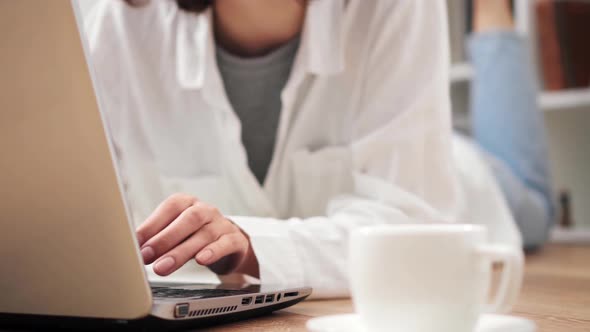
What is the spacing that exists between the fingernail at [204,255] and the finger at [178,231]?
24mm

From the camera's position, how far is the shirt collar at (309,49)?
Answer: 3.11 feet

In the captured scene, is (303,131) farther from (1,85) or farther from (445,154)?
(1,85)

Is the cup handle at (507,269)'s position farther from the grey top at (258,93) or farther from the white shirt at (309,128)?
A: the grey top at (258,93)

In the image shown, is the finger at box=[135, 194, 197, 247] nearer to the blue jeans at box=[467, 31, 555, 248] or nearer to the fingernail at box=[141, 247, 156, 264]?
the fingernail at box=[141, 247, 156, 264]

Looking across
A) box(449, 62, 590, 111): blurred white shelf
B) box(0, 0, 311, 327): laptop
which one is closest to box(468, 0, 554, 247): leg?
box(449, 62, 590, 111): blurred white shelf

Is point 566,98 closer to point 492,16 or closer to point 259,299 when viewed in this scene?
point 492,16

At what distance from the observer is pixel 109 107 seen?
1.09m

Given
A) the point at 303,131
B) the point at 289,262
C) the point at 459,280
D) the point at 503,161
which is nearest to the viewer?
the point at 459,280

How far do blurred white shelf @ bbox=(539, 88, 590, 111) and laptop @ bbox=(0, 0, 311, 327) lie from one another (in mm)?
2157

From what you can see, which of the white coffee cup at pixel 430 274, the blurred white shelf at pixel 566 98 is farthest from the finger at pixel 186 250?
the blurred white shelf at pixel 566 98

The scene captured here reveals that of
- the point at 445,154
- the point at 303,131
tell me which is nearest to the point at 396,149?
the point at 445,154

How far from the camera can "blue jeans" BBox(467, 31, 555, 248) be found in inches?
68.7

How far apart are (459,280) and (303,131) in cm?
66

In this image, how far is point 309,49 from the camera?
3.14ft
